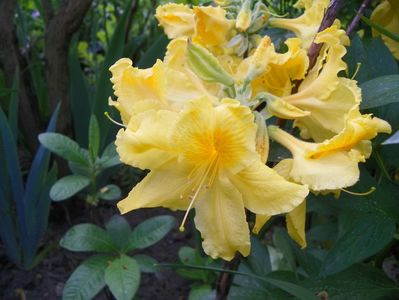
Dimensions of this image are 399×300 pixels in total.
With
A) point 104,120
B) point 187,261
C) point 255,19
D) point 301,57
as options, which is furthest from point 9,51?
point 301,57

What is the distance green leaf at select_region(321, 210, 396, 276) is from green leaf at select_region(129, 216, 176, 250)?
57 centimetres

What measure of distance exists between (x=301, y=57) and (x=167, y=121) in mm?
146

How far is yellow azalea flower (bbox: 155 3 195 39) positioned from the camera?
1.94 ft

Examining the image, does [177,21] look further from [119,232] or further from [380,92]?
[119,232]

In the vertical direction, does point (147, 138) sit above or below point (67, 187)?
above

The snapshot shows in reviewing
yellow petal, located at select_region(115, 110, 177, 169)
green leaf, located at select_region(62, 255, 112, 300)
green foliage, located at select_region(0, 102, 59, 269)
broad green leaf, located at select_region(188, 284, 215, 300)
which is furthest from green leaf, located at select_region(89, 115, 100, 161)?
yellow petal, located at select_region(115, 110, 177, 169)

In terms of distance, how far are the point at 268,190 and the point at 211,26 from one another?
0.21 meters

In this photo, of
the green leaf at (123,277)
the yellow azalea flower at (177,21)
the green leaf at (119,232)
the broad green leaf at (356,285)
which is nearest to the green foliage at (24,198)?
the green leaf at (119,232)

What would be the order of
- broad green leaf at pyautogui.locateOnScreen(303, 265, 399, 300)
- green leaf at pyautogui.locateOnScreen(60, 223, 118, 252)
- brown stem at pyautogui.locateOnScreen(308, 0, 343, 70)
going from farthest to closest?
1. green leaf at pyautogui.locateOnScreen(60, 223, 118, 252)
2. broad green leaf at pyautogui.locateOnScreen(303, 265, 399, 300)
3. brown stem at pyautogui.locateOnScreen(308, 0, 343, 70)

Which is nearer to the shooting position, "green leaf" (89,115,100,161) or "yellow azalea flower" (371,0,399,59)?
"yellow azalea flower" (371,0,399,59)

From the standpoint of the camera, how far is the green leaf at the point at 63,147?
42.3 inches

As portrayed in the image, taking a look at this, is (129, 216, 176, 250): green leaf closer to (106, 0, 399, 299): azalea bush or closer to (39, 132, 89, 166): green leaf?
(39, 132, 89, 166): green leaf

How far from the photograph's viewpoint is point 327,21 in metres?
0.53

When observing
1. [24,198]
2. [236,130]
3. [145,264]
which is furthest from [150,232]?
[236,130]
